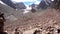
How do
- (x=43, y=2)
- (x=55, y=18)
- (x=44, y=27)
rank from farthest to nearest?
1. (x=43, y=2)
2. (x=55, y=18)
3. (x=44, y=27)

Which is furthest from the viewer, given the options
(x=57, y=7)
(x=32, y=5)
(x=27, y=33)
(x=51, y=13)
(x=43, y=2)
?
(x=32, y=5)

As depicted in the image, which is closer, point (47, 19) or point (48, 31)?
point (48, 31)

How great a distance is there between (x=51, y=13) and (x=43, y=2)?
1248 cm

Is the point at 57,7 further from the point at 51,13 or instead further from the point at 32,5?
the point at 32,5

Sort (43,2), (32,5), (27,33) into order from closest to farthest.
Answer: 1. (27,33)
2. (43,2)
3. (32,5)

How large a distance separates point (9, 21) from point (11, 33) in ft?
14.9

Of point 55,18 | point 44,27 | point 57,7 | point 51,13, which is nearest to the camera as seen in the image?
point 44,27

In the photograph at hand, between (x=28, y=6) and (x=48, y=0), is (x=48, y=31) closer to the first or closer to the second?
(x=48, y=0)

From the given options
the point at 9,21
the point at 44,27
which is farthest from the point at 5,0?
the point at 44,27

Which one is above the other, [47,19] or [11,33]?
[47,19]

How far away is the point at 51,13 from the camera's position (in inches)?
564

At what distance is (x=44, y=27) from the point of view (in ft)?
38.2

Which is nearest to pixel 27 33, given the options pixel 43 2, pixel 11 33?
pixel 11 33

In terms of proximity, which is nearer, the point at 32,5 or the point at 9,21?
the point at 9,21
